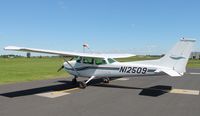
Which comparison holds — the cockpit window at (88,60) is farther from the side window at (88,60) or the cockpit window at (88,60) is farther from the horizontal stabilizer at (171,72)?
the horizontal stabilizer at (171,72)

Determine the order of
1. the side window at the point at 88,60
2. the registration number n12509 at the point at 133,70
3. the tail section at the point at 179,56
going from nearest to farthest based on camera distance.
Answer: the tail section at the point at 179,56, the registration number n12509 at the point at 133,70, the side window at the point at 88,60

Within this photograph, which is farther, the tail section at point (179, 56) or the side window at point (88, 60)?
the side window at point (88, 60)

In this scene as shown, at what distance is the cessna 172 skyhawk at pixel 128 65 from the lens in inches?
540

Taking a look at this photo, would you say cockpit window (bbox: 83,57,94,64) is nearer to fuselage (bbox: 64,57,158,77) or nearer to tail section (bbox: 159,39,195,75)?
fuselage (bbox: 64,57,158,77)

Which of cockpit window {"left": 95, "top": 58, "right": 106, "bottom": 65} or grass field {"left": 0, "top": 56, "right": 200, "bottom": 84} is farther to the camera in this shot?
grass field {"left": 0, "top": 56, "right": 200, "bottom": 84}

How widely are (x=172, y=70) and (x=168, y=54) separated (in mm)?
1025

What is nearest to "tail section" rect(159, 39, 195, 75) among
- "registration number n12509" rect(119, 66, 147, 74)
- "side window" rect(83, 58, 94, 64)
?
"registration number n12509" rect(119, 66, 147, 74)

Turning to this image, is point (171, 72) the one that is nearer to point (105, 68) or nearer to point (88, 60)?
point (105, 68)

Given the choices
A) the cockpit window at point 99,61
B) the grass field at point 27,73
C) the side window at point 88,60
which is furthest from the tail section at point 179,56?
the grass field at point 27,73

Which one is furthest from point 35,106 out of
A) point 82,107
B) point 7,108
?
point 82,107

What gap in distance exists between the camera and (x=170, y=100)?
11578 mm

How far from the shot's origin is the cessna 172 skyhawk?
13719 millimetres

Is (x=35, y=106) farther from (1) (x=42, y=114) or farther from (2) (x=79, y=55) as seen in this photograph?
(2) (x=79, y=55)

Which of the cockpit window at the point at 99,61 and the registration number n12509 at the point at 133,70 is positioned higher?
the cockpit window at the point at 99,61
